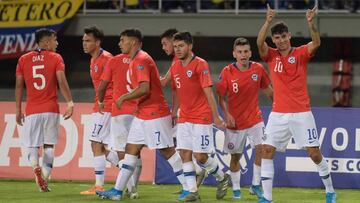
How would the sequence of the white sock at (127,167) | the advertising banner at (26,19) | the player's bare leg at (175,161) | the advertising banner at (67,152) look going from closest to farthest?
the white sock at (127,167)
the player's bare leg at (175,161)
the advertising banner at (67,152)
the advertising banner at (26,19)

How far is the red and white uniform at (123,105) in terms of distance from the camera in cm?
1184

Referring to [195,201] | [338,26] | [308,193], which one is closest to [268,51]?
[195,201]

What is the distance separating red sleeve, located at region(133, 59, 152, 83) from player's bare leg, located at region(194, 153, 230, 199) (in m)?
1.23

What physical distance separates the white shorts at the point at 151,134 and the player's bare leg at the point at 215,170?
1.60 ft

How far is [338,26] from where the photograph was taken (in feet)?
75.0

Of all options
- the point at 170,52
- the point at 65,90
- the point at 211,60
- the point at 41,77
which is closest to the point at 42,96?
A: the point at 41,77

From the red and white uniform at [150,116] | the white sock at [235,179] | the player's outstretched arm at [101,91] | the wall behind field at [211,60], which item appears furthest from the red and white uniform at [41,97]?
the wall behind field at [211,60]

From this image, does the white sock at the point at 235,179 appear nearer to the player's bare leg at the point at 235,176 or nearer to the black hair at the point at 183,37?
the player's bare leg at the point at 235,176

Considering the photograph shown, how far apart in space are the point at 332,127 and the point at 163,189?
2.88 metres

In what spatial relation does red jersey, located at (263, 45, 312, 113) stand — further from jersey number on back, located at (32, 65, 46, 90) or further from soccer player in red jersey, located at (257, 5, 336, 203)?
jersey number on back, located at (32, 65, 46, 90)

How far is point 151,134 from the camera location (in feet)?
36.7

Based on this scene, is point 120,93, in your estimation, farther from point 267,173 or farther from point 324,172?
point 324,172

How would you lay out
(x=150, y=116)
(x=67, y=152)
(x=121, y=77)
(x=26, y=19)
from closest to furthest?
(x=150, y=116)
(x=121, y=77)
(x=67, y=152)
(x=26, y=19)

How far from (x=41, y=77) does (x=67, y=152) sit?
2.65 metres
